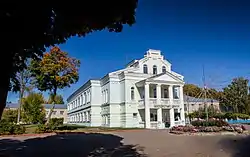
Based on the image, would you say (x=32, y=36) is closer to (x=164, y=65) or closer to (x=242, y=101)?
(x=164, y=65)

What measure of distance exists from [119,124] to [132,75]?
7798mm

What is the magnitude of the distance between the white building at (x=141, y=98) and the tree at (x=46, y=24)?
2847 centimetres

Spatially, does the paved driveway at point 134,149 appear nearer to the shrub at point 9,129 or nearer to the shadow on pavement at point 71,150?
the shadow on pavement at point 71,150

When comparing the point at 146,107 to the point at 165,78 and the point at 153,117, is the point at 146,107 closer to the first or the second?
the point at 153,117

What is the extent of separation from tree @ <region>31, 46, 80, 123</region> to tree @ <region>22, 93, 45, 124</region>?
21183 millimetres

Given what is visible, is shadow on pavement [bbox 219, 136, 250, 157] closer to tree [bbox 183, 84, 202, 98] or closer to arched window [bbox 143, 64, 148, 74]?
arched window [bbox 143, 64, 148, 74]

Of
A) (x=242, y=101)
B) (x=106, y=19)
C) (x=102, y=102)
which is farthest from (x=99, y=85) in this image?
(x=242, y=101)

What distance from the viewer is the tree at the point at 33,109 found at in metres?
51.5

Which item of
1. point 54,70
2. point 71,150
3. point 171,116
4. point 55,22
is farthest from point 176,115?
point 55,22

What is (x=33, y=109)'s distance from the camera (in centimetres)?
5119

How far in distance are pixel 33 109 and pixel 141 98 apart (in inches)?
996

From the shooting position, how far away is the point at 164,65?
41500mm

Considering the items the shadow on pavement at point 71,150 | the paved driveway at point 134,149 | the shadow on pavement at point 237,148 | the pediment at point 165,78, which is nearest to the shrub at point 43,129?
the paved driveway at point 134,149

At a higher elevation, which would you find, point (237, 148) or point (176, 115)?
point (176, 115)
